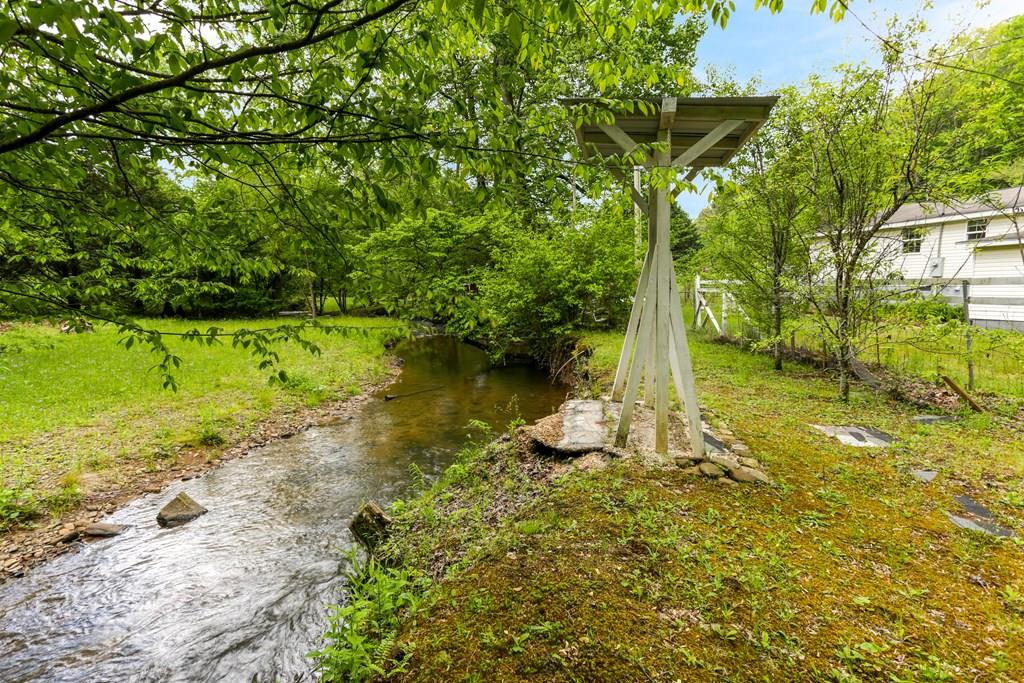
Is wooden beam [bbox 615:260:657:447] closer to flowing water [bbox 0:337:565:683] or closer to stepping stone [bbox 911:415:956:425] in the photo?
flowing water [bbox 0:337:565:683]

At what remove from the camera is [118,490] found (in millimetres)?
5164

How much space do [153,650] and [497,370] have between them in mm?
9776

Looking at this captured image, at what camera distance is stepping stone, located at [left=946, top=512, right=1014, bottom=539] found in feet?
9.85

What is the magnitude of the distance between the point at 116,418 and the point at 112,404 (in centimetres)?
81

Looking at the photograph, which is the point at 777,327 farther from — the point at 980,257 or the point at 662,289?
the point at 980,257

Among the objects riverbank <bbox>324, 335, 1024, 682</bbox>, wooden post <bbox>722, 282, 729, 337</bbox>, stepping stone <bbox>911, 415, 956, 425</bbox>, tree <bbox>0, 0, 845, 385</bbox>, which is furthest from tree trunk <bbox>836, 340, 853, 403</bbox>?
tree <bbox>0, 0, 845, 385</bbox>

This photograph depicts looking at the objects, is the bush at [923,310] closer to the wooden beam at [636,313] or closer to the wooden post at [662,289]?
the wooden beam at [636,313]

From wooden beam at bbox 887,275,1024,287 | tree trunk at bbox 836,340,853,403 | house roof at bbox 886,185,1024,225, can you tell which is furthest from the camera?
tree trunk at bbox 836,340,853,403

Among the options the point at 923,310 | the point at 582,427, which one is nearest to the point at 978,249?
the point at 923,310

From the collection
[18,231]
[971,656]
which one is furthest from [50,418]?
[971,656]

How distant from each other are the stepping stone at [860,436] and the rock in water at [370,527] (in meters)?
4.92

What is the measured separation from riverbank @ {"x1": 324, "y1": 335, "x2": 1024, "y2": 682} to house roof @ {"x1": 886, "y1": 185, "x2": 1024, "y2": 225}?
347cm

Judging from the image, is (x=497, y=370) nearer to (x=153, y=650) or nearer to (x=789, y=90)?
(x=789, y=90)

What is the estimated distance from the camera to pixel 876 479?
3.81 meters
